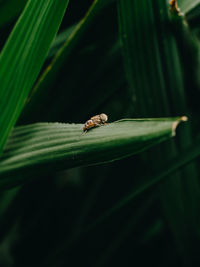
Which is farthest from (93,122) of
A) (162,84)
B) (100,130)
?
(162,84)

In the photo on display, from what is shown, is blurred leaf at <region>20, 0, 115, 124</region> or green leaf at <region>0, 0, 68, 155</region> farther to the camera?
blurred leaf at <region>20, 0, 115, 124</region>

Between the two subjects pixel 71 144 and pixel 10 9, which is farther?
pixel 10 9

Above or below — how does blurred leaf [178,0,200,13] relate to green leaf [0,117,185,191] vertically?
above

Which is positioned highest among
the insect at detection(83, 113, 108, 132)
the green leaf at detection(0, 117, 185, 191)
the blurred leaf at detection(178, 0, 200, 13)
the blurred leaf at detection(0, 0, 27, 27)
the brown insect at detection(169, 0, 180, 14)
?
the blurred leaf at detection(0, 0, 27, 27)

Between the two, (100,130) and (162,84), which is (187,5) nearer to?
(162,84)

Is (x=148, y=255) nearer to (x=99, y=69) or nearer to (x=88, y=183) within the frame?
(x=88, y=183)

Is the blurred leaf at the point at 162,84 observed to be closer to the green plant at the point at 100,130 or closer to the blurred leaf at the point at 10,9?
the green plant at the point at 100,130

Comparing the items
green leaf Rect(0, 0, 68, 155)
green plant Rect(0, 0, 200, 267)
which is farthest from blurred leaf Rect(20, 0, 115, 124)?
green leaf Rect(0, 0, 68, 155)

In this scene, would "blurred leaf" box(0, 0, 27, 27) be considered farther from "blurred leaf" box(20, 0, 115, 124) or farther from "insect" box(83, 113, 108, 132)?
"insect" box(83, 113, 108, 132)

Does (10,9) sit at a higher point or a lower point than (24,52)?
higher
